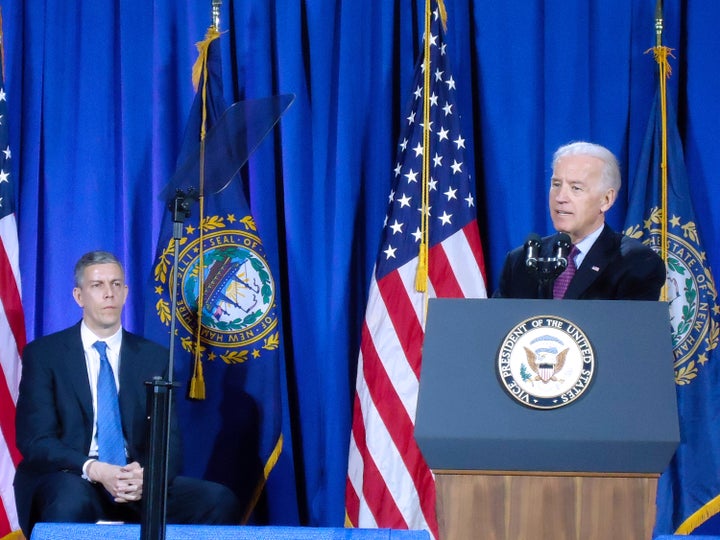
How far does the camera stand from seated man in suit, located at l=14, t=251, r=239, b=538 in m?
3.46

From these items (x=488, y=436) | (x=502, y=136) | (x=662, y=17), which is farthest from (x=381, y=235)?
(x=488, y=436)

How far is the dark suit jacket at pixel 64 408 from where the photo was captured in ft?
11.7

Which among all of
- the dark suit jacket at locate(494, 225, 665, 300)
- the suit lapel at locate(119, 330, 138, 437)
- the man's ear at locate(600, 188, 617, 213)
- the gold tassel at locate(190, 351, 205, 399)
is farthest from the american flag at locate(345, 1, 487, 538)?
the dark suit jacket at locate(494, 225, 665, 300)

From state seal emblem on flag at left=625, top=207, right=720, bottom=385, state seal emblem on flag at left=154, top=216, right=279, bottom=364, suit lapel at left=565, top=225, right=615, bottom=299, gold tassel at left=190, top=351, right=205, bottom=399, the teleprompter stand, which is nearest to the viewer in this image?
the teleprompter stand

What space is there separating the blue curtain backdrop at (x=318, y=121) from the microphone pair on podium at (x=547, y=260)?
8.32 feet

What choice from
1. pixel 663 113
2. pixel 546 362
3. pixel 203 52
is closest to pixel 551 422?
pixel 546 362

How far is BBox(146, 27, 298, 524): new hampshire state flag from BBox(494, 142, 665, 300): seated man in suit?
159cm

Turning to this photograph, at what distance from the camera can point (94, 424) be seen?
Result: 371cm

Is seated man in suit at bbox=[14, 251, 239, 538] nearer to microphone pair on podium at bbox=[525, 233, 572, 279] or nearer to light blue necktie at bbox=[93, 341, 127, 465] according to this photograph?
light blue necktie at bbox=[93, 341, 127, 465]

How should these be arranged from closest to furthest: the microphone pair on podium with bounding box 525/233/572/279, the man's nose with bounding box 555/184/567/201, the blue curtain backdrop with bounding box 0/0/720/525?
the microphone pair on podium with bounding box 525/233/572/279 < the man's nose with bounding box 555/184/567/201 < the blue curtain backdrop with bounding box 0/0/720/525

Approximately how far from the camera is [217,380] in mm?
4379

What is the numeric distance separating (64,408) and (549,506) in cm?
226

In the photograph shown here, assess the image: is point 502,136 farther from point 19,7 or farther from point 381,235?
point 19,7

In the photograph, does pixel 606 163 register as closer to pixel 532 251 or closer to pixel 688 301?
Result: pixel 532 251
